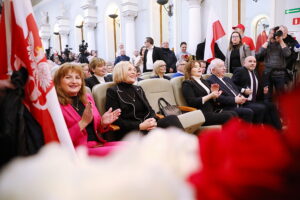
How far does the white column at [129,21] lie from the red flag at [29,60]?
338 inches

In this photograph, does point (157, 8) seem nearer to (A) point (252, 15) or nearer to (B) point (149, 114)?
(A) point (252, 15)

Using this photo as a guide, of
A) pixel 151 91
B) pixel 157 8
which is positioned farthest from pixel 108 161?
pixel 157 8

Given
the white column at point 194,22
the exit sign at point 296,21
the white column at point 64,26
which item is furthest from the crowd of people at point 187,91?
the white column at point 64,26

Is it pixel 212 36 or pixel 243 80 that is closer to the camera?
pixel 243 80

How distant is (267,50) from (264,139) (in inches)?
175

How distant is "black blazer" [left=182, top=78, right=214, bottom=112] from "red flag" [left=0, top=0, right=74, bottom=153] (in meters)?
2.17

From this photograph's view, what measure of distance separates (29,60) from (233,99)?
2.64m

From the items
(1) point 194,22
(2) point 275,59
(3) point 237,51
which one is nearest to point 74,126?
(3) point 237,51

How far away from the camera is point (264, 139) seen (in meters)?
0.20

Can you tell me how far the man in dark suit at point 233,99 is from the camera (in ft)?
10.3

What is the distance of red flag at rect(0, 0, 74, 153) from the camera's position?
0.91 metres

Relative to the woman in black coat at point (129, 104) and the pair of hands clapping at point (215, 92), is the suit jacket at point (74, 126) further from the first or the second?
the pair of hands clapping at point (215, 92)

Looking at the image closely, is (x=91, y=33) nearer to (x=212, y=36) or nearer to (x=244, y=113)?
(x=212, y=36)

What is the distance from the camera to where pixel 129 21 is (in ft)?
30.8
